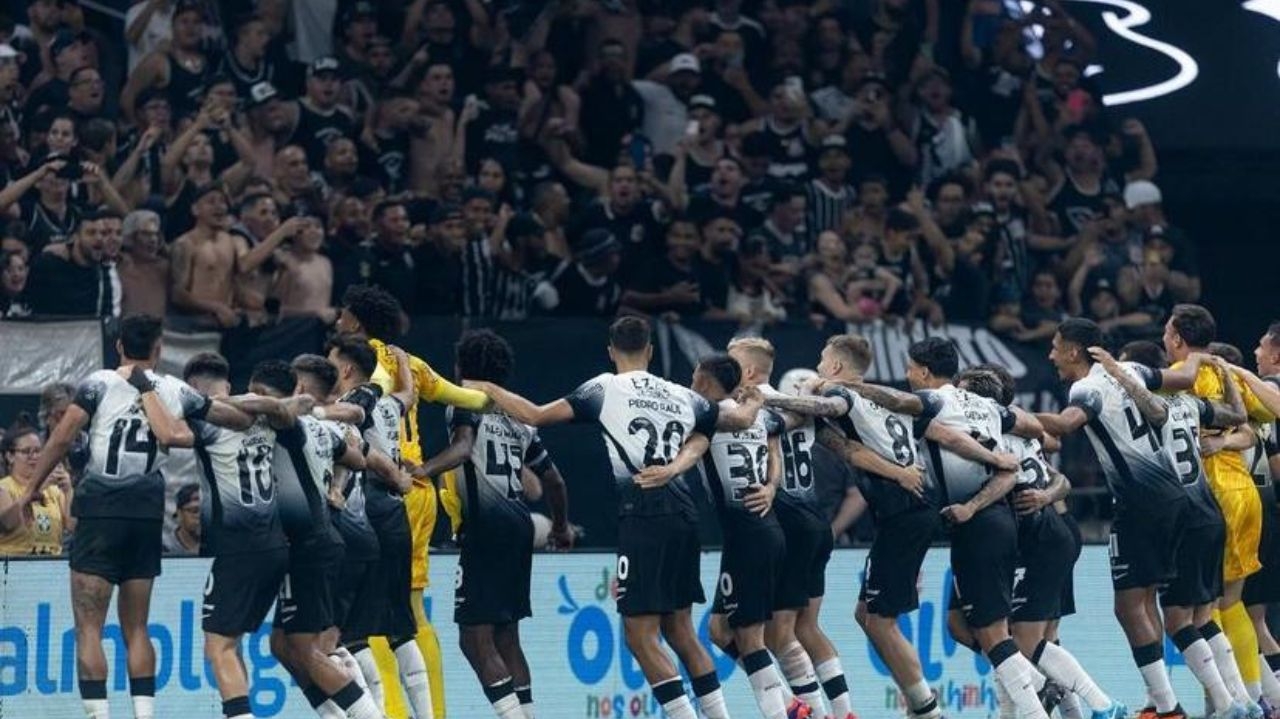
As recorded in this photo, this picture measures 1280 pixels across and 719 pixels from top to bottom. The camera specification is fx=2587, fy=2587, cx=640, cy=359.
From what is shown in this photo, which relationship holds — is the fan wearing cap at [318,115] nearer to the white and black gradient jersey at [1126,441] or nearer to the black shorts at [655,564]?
the black shorts at [655,564]

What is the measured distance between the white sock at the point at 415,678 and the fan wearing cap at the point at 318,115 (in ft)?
20.5

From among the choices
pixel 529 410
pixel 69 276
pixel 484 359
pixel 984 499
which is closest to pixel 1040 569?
pixel 984 499

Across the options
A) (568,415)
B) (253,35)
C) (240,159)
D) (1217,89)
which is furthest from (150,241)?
(1217,89)

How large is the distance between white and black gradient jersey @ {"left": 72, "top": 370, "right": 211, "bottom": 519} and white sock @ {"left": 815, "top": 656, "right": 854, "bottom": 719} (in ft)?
14.0

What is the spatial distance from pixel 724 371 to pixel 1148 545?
3077mm

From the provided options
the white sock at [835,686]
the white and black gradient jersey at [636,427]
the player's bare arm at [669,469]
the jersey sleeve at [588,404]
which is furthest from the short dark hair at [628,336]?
the white sock at [835,686]

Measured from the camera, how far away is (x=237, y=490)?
14188 mm

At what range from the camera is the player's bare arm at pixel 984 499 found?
15438 mm

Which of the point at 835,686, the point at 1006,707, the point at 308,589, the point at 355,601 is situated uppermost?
the point at 308,589

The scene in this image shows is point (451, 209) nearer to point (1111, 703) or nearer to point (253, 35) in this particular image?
point (253, 35)

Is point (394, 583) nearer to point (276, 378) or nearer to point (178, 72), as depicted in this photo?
point (276, 378)

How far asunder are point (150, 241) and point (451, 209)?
99.7 inches

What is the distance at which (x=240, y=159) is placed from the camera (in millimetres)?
19812

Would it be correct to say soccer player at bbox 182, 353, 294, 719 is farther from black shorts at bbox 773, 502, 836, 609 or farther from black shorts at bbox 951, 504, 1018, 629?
black shorts at bbox 951, 504, 1018, 629
